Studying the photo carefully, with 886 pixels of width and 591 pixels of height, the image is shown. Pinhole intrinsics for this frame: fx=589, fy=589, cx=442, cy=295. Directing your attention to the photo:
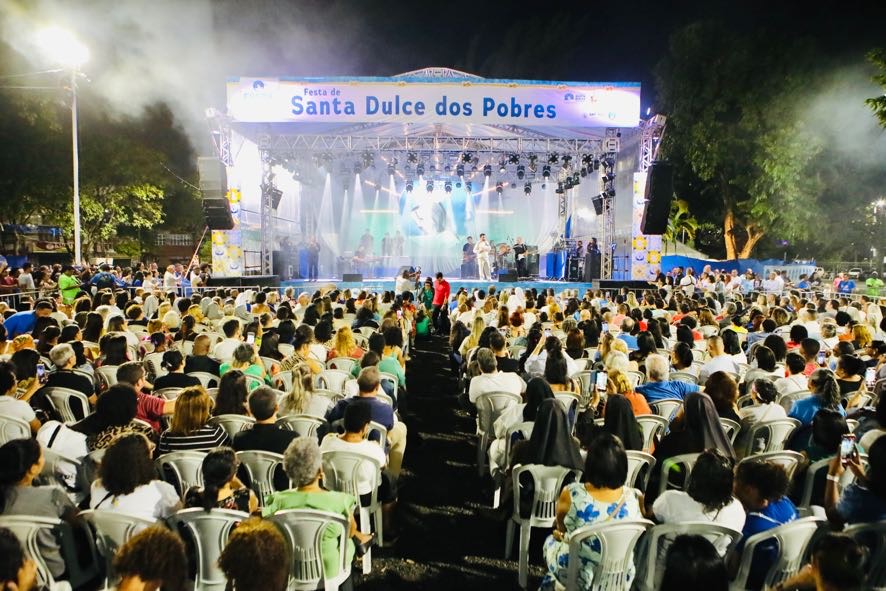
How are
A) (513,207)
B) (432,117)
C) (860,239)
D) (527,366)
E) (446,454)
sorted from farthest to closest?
(860,239) → (513,207) → (432,117) → (527,366) → (446,454)

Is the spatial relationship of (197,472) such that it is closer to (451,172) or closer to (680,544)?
(680,544)

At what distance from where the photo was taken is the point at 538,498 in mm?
3447

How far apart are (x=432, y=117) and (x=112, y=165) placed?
1875 cm

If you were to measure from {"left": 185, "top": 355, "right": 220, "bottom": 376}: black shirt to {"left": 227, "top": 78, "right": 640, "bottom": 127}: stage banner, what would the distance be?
387 inches

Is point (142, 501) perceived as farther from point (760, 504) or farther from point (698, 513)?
point (760, 504)

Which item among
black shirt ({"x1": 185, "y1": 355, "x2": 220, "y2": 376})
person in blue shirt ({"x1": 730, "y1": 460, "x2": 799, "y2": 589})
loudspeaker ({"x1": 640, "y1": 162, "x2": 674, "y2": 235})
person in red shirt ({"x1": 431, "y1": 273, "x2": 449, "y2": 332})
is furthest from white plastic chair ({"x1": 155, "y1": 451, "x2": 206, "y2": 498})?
loudspeaker ({"x1": 640, "y1": 162, "x2": 674, "y2": 235})

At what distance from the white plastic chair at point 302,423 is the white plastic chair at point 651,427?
226cm

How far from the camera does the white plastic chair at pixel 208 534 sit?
2.50 m

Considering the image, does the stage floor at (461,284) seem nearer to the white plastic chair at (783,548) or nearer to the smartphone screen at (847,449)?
the smartphone screen at (847,449)

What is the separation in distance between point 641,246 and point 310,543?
14.7 meters

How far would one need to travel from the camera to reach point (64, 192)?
2314cm

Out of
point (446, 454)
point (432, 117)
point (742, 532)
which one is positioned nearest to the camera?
point (742, 532)

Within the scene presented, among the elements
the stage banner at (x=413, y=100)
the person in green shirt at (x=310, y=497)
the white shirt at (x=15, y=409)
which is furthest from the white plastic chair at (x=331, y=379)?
the stage banner at (x=413, y=100)

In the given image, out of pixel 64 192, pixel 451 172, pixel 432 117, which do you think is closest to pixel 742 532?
pixel 432 117
